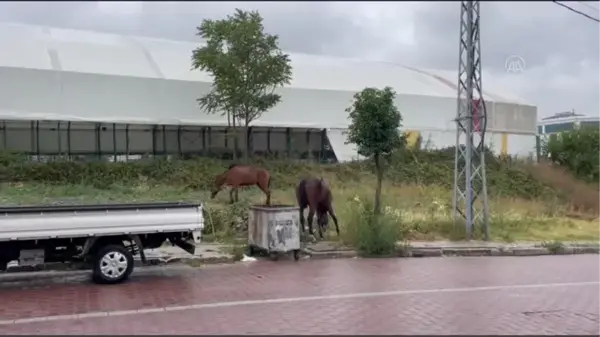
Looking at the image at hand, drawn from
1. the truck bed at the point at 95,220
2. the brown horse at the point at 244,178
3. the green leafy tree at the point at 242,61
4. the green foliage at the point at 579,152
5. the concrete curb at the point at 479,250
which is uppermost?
the green leafy tree at the point at 242,61

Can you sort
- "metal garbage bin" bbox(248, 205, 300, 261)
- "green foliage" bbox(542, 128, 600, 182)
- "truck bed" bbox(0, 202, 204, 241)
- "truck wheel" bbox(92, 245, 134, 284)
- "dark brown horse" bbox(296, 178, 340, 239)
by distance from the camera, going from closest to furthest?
"truck bed" bbox(0, 202, 204, 241), "truck wheel" bbox(92, 245, 134, 284), "metal garbage bin" bbox(248, 205, 300, 261), "dark brown horse" bbox(296, 178, 340, 239), "green foliage" bbox(542, 128, 600, 182)

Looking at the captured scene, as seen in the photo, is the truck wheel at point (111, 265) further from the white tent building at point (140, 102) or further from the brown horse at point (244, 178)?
the white tent building at point (140, 102)

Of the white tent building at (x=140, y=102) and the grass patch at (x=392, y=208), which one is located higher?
the white tent building at (x=140, y=102)

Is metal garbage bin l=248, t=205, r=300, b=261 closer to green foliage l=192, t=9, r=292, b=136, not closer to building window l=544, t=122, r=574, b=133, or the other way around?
green foliage l=192, t=9, r=292, b=136

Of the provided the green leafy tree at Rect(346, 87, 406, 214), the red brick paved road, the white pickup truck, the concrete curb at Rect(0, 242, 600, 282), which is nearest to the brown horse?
the green leafy tree at Rect(346, 87, 406, 214)

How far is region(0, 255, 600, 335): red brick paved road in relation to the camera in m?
7.95

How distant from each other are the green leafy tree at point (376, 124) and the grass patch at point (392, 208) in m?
1.59

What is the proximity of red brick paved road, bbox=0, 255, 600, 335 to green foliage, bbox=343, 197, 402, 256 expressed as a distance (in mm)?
1268

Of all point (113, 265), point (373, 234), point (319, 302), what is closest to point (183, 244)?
point (113, 265)

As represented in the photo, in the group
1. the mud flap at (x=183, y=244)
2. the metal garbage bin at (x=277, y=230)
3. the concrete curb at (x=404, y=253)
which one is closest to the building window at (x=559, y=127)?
the concrete curb at (x=404, y=253)

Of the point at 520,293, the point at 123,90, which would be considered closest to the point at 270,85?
the point at 123,90

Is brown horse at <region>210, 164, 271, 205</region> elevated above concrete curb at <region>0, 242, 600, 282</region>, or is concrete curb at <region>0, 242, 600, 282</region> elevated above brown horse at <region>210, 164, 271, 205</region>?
brown horse at <region>210, 164, 271, 205</region>

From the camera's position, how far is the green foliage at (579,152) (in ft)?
102

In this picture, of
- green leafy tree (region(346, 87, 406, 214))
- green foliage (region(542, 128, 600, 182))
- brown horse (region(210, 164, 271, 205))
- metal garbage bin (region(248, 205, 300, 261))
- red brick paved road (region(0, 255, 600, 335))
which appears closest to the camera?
red brick paved road (region(0, 255, 600, 335))
